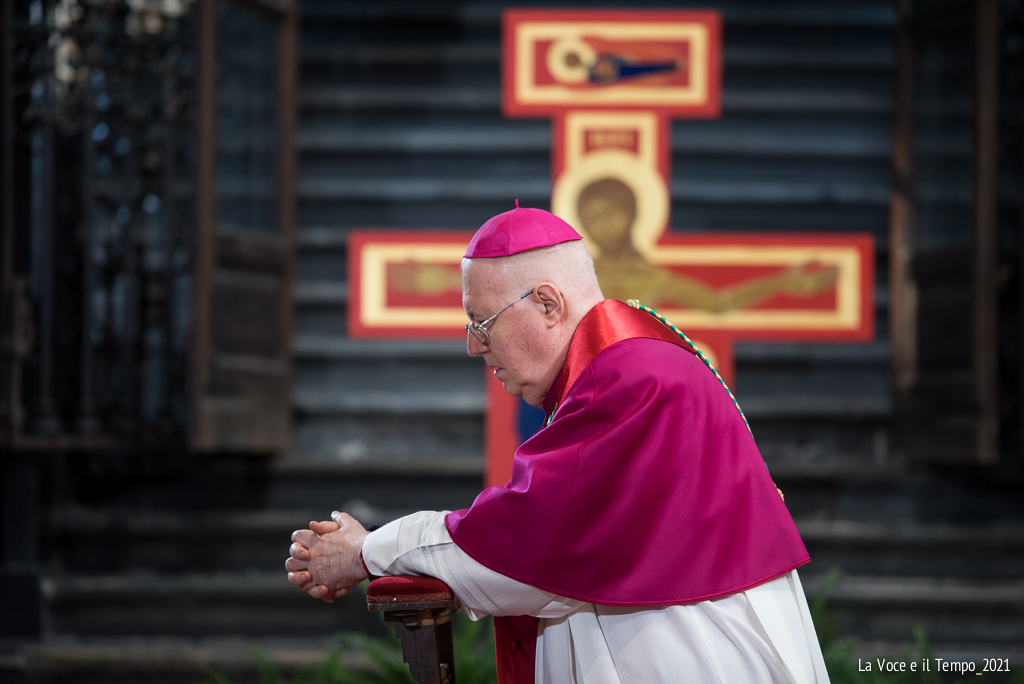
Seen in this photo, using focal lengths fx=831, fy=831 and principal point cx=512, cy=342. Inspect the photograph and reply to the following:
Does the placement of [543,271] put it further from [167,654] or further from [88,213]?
[167,654]

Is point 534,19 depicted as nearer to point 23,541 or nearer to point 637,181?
point 637,181

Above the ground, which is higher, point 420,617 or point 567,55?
point 567,55

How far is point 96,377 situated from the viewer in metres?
3.98

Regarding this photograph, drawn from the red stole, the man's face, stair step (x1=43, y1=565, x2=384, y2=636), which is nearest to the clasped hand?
the red stole

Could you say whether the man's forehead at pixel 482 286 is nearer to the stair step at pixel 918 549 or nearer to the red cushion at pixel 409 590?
the red cushion at pixel 409 590

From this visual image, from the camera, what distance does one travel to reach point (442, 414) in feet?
14.1

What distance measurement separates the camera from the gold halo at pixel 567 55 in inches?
162

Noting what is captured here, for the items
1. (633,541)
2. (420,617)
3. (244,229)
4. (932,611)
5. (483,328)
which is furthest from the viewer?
(932,611)

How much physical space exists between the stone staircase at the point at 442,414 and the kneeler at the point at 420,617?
2601 millimetres

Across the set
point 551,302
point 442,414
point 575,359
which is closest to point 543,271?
point 551,302

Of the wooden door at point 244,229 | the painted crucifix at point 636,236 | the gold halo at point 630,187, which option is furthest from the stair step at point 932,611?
the wooden door at point 244,229

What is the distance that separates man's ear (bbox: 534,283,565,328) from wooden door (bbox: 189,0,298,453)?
2514 millimetres

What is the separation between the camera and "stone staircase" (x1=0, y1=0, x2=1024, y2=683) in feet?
13.5

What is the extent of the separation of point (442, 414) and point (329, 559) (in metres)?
2.75
